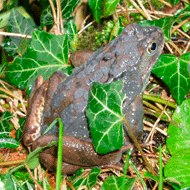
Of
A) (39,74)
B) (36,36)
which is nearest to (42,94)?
(39,74)

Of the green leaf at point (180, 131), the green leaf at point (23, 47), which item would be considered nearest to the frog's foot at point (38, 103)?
the green leaf at point (23, 47)

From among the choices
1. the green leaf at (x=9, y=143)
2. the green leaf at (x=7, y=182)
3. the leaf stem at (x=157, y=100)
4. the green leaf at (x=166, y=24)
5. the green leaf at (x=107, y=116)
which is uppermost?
the green leaf at (x=166, y=24)

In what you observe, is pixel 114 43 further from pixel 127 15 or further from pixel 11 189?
pixel 11 189

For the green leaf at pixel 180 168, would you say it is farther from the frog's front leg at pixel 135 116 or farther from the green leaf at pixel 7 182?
the green leaf at pixel 7 182

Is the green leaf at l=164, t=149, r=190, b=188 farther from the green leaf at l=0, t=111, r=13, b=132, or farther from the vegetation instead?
the green leaf at l=0, t=111, r=13, b=132

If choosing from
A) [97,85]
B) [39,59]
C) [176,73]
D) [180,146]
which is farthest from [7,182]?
[176,73]

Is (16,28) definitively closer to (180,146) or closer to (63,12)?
(63,12)
